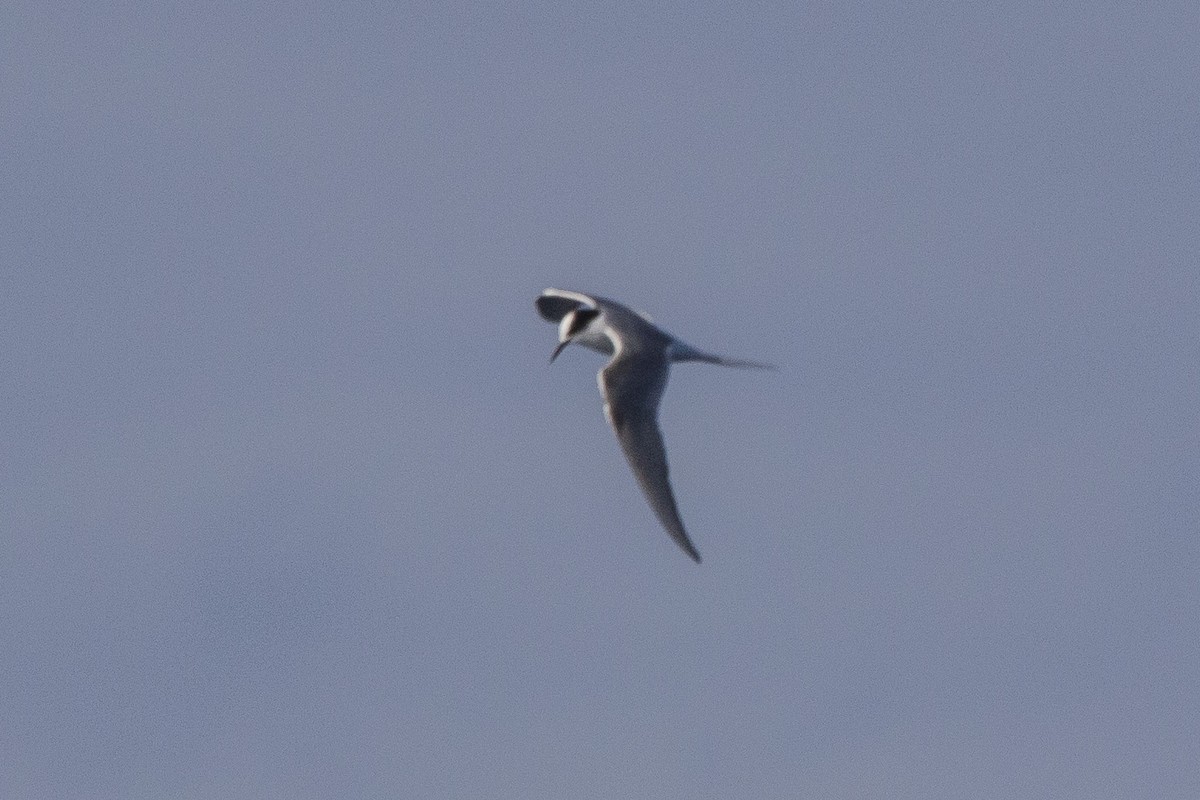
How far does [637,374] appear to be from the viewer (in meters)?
47.8

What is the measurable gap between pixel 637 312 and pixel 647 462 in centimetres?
843

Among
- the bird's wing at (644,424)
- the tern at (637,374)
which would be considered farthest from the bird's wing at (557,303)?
the bird's wing at (644,424)

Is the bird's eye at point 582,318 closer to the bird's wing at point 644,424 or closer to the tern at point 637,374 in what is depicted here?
the tern at point 637,374

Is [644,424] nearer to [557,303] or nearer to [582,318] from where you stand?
[582,318]

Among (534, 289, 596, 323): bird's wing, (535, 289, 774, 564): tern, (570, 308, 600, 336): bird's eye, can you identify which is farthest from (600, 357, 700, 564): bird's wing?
(534, 289, 596, 323): bird's wing

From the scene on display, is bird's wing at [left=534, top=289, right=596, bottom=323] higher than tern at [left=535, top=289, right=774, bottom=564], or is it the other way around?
bird's wing at [left=534, top=289, right=596, bottom=323]

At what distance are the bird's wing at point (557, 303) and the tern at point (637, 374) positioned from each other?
0.14m

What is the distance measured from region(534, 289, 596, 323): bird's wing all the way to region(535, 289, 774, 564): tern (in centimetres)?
14

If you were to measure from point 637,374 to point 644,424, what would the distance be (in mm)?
1909

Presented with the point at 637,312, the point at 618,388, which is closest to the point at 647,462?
the point at 618,388

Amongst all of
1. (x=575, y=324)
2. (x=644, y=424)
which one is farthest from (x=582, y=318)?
(x=644, y=424)

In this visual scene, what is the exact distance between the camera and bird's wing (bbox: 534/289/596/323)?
5544 centimetres

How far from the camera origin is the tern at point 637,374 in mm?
44969

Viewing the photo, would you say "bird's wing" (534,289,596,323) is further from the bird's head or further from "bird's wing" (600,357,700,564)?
"bird's wing" (600,357,700,564)
